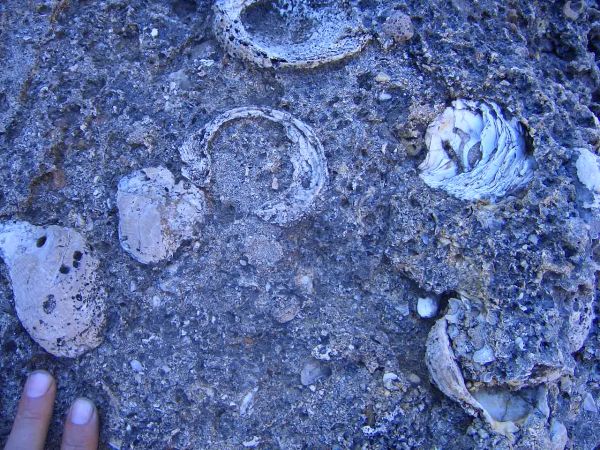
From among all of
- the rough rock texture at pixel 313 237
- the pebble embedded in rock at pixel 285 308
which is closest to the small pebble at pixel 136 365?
the rough rock texture at pixel 313 237

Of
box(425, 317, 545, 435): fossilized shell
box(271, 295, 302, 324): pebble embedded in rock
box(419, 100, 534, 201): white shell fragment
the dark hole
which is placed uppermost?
box(419, 100, 534, 201): white shell fragment

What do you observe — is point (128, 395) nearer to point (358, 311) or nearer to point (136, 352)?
point (136, 352)

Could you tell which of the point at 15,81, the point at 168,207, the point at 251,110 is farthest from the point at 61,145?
the point at 251,110

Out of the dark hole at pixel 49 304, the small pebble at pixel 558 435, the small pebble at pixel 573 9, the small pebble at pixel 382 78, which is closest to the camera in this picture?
the small pebble at pixel 558 435

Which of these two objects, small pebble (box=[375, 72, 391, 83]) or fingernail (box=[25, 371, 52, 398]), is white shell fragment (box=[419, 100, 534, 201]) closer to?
small pebble (box=[375, 72, 391, 83])

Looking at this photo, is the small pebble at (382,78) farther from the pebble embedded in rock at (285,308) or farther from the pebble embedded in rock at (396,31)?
the pebble embedded in rock at (285,308)

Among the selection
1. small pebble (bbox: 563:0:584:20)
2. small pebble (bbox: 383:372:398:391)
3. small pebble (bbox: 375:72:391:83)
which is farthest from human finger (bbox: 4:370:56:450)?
small pebble (bbox: 563:0:584:20)
